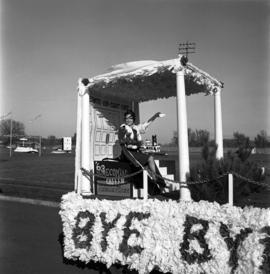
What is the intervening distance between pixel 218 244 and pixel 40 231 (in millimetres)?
3809

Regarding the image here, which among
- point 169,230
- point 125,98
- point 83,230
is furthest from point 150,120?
point 169,230

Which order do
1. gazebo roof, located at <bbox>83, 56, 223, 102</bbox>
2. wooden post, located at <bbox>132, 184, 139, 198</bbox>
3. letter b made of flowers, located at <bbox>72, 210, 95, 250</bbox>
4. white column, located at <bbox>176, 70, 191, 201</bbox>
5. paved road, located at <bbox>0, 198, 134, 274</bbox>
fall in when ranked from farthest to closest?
wooden post, located at <bbox>132, 184, 139, 198</bbox> < gazebo roof, located at <bbox>83, 56, 223, 102</bbox> < white column, located at <bbox>176, 70, 191, 201</bbox> < paved road, located at <bbox>0, 198, 134, 274</bbox> < letter b made of flowers, located at <bbox>72, 210, 95, 250</bbox>

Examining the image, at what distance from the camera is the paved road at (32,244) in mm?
4336

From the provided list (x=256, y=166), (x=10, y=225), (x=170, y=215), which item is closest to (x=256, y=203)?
(x=256, y=166)

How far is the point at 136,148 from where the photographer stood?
7562mm

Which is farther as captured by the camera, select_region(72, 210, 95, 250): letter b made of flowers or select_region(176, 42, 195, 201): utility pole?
select_region(176, 42, 195, 201): utility pole

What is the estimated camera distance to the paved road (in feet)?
14.2

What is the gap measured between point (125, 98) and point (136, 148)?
205 cm

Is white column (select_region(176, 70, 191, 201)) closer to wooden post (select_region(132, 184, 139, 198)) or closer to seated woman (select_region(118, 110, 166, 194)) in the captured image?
seated woman (select_region(118, 110, 166, 194))

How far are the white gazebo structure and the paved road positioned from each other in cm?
108

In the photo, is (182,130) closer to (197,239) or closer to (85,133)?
(85,133)

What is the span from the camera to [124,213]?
4.04 metres

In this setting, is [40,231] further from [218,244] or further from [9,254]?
[218,244]


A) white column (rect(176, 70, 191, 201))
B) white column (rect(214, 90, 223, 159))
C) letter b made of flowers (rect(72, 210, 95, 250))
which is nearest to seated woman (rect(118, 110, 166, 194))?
white column (rect(176, 70, 191, 201))
